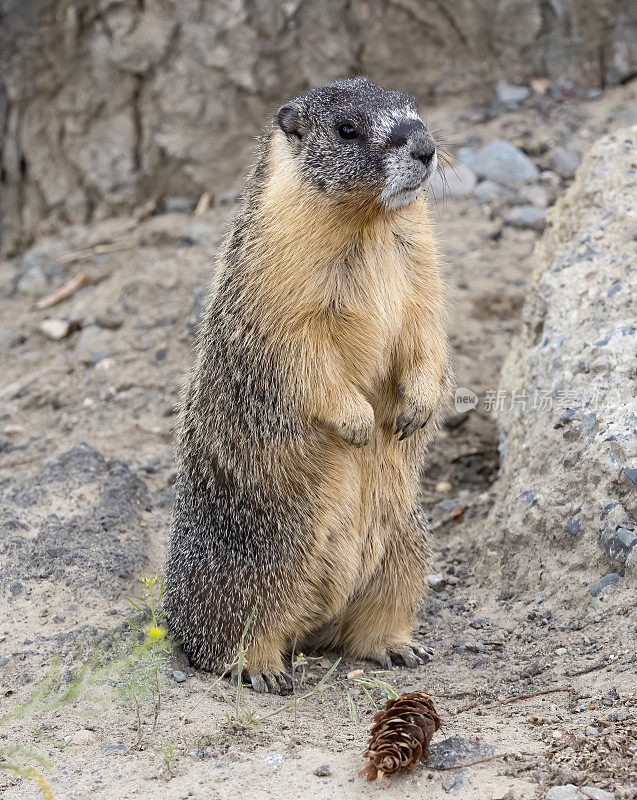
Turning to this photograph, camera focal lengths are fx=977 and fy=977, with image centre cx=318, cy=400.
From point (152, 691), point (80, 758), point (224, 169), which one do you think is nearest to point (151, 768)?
point (80, 758)

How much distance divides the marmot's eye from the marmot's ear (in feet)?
0.82

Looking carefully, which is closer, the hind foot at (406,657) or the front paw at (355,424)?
the front paw at (355,424)

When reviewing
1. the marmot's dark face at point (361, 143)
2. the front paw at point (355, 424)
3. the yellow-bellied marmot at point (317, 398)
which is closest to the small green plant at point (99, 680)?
the yellow-bellied marmot at point (317, 398)

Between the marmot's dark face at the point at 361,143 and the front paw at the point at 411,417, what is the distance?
100 centimetres

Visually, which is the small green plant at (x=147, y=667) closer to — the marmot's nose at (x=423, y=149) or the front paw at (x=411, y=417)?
the front paw at (x=411, y=417)

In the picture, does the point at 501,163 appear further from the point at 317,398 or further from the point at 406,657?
the point at 406,657

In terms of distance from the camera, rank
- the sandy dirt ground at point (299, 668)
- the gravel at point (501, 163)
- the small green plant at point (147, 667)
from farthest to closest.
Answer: the gravel at point (501, 163) → the small green plant at point (147, 667) → the sandy dirt ground at point (299, 668)

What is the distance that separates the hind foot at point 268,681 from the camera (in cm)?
476

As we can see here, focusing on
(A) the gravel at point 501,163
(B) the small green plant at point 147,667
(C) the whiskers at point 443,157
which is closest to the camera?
(B) the small green plant at point 147,667

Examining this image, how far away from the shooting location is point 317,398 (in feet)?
15.0

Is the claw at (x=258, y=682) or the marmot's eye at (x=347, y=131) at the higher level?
the marmot's eye at (x=347, y=131)

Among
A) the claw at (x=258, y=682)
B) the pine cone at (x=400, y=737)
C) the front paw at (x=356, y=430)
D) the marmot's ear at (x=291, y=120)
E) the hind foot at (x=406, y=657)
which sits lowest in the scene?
the claw at (x=258, y=682)

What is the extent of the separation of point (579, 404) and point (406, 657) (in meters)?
1.60

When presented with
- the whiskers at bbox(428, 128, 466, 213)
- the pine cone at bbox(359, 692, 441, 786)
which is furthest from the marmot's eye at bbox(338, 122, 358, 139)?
the pine cone at bbox(359, 692, 441, 786)
